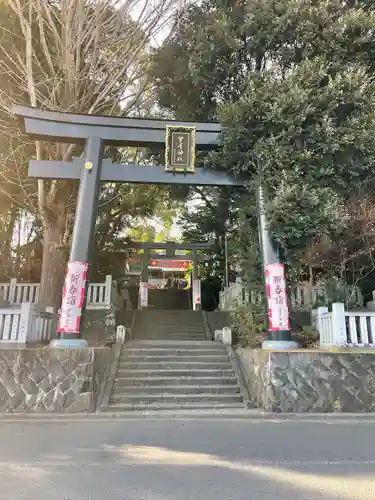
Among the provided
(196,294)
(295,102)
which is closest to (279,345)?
(295,102)

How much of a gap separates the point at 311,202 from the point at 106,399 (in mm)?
5268

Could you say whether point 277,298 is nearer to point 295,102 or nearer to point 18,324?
point 295,102

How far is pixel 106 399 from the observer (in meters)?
7.11

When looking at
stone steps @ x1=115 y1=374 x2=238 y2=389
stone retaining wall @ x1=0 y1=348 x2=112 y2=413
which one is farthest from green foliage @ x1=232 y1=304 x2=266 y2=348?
stone retaining wall @ x1=0 y1=348 x2=112 y2=413

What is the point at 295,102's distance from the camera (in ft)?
24.3

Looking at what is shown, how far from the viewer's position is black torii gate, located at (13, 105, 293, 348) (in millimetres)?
7880

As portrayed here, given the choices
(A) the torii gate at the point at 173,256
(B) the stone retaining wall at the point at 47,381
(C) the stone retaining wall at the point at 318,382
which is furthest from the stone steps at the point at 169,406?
(A) the torii gate at the point at 173,256

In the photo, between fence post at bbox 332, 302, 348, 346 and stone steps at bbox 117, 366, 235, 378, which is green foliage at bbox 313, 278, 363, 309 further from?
stone steps at bbox 117, 366, 235, 378

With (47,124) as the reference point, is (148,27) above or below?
above

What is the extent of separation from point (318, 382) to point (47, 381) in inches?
188

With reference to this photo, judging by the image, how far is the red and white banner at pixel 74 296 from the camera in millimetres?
7555

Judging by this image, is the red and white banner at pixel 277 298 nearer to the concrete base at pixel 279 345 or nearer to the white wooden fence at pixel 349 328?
the concrete base at pixel 279 345

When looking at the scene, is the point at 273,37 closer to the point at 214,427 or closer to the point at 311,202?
the point at 311,202

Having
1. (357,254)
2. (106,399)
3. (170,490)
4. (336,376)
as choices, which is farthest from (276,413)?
(357,254)
